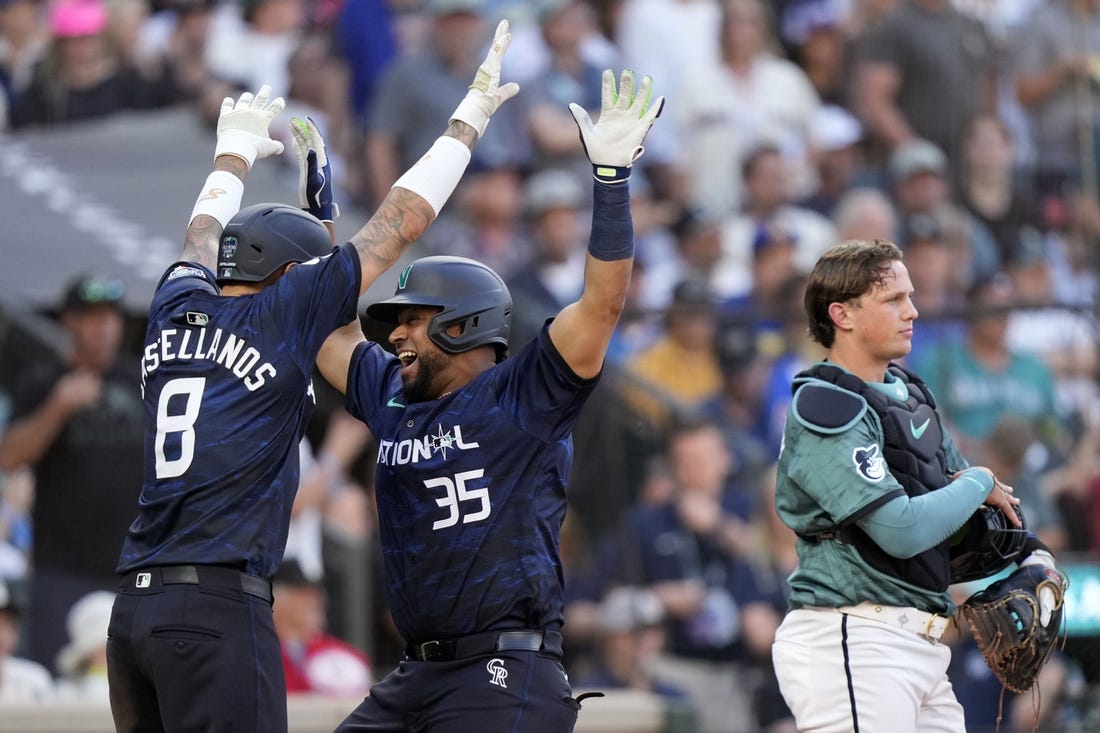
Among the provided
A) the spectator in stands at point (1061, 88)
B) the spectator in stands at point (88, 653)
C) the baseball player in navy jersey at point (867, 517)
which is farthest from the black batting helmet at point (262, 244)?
the spectator in stands at point (1061, 88)

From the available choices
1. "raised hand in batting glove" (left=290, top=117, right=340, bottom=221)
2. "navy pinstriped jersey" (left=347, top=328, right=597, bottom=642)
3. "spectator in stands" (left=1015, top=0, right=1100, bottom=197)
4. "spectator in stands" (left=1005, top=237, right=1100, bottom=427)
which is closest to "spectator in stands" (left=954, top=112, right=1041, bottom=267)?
"spectator in stands" (left=1015, top=0, right=1100, bottom=197)

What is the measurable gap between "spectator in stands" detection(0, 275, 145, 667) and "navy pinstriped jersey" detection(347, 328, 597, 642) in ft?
13.3

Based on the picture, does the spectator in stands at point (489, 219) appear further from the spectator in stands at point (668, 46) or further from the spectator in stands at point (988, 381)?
the spectator in stands at point (988, 381)

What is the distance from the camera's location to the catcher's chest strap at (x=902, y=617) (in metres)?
4.84

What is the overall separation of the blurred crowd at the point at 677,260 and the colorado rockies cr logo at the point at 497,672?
3591 millimetres

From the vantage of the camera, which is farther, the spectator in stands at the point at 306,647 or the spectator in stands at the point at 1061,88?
the spectator in stands at the point at 1061,88

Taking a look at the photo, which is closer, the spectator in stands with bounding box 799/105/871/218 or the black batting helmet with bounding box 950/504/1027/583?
the black batting helmet with bounding box 950/504/1027/583

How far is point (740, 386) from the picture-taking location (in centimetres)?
1007

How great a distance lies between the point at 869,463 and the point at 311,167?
7.09 feet

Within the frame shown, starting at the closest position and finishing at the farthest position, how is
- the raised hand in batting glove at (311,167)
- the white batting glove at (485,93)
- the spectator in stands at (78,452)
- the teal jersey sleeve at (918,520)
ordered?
1. the teal jersey sleeve at (918,520)
2. the white batting glove at (485,93)
3. the raised hand in batting glove at (311,167)
4. the spectator in stands at (78,452)

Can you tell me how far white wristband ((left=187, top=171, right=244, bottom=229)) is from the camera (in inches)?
213

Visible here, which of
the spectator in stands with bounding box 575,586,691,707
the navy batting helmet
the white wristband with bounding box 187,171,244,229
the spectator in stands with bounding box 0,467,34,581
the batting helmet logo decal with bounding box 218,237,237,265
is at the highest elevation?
the white wristband with bounding box 187,171,244,229

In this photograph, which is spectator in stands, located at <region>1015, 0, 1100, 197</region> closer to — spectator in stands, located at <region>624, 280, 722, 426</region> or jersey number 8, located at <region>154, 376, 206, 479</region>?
spectator in stands, located at <region>624, 280, 722, 426</region>

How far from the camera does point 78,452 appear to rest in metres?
8.67
